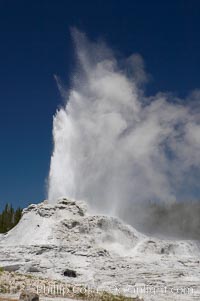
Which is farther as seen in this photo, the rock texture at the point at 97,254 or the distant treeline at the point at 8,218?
the distant treeline at the point at 8,218

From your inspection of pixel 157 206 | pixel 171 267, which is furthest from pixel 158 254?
pixel 157 206

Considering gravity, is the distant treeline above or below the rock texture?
above

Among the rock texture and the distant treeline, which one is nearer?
the rock texture

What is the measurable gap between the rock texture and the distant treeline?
1197 inches

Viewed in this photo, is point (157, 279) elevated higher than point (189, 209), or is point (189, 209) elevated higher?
point (189, 209)

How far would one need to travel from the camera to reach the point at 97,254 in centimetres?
4638

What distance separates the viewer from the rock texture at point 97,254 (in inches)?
1526

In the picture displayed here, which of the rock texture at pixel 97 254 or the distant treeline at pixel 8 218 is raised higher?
the distant treeline at pixel 8 218

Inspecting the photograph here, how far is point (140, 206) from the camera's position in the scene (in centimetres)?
8825

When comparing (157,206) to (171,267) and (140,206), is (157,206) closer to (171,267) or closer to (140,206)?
(140,206)

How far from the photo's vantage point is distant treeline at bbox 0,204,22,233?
84.4 meters

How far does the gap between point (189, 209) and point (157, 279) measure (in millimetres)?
58566

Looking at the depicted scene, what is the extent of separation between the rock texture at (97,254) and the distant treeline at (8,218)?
30.4 meters

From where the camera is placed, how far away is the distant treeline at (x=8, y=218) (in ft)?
277
